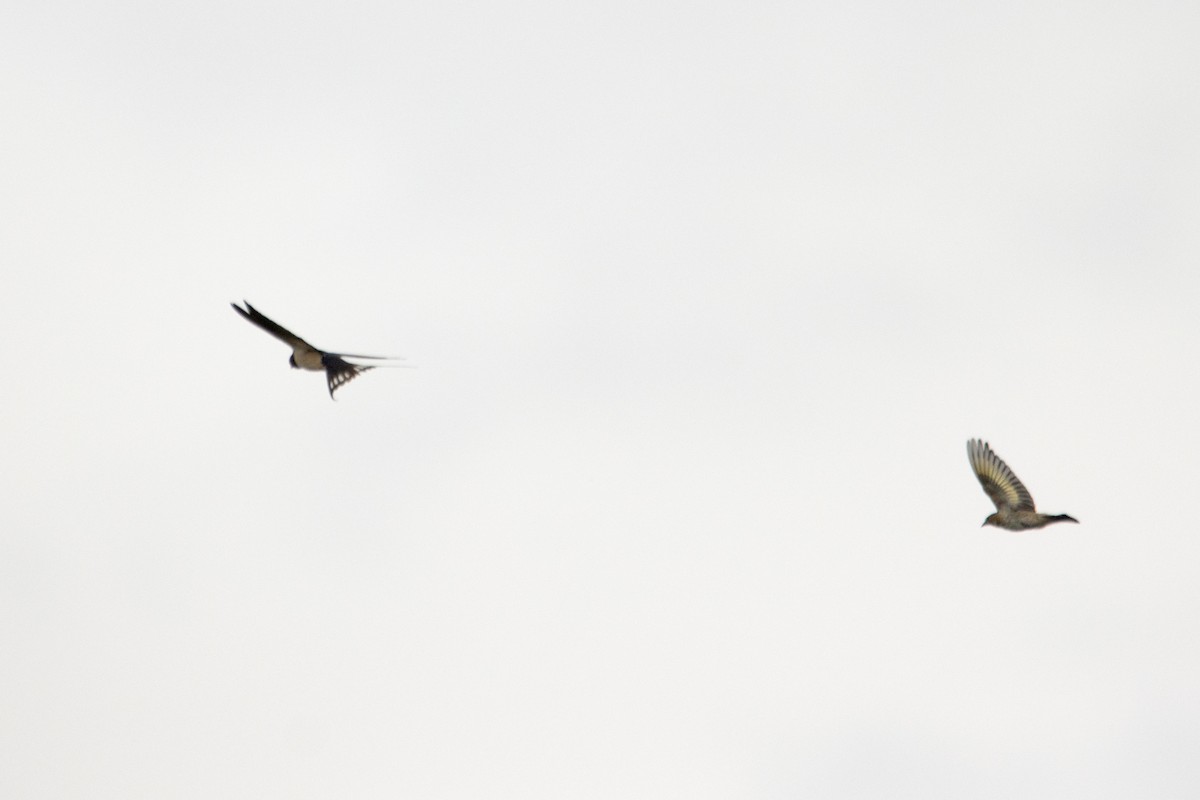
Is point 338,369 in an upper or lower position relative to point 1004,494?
upper

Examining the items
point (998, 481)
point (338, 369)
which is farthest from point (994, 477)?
point (338, 369)

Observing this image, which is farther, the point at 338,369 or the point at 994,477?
the point at 994,477

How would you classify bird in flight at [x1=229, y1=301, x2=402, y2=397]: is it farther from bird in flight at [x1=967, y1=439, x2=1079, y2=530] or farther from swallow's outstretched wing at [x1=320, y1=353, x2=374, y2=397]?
bird in flight at [x1=967, y1=439, x2=1079, y2=530]

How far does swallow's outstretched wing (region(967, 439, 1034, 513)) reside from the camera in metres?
43.2

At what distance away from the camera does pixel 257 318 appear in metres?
36.2

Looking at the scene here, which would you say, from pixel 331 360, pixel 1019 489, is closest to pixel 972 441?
pixel 1019 489

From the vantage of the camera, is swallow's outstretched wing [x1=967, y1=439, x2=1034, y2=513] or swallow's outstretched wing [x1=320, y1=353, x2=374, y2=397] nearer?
swallow's outstretched wing [x1=320, y1=353, x2=374, y2=397]

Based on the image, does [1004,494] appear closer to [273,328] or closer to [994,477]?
[994,477]

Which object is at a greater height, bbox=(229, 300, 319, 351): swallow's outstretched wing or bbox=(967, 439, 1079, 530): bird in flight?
bbox=(229, 300, 319, 351): swallow's outstretched wing

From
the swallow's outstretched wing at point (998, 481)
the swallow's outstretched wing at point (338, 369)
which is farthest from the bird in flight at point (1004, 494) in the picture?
the swallow's outstretched wing at point (338, 369)

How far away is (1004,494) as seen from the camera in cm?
4366

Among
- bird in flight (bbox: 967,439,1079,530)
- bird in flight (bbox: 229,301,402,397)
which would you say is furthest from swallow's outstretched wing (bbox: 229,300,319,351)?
bird in flight (bbox: 967,439,1079,530)

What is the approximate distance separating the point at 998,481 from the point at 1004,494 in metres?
0.68

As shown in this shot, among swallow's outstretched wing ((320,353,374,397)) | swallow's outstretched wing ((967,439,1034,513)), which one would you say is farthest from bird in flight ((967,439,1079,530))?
swallow's outstretched wing ((320,353,374,397))
